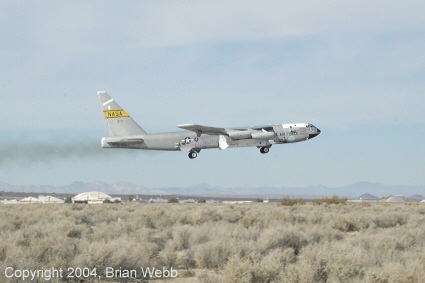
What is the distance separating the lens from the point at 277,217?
105 feet

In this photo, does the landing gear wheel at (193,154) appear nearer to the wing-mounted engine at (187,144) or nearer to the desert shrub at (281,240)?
the wing-mounted engine at (187,144)

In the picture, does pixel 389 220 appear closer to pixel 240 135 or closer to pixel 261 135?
pixel 261 135

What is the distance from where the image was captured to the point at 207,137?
45906 mm

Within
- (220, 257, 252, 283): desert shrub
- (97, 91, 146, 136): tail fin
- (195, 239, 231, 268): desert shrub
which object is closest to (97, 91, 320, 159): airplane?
(97, 91, 146, 136): tail fin

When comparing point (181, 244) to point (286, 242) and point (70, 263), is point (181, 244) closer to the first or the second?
Result: point (286, 242)

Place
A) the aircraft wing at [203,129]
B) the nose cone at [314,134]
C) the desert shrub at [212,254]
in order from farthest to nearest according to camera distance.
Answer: the nose cone at [314,134]
the aircraft wing at [203,129]
the desert shrub at [212,254]

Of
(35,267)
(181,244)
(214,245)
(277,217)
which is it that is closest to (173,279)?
(214,245)

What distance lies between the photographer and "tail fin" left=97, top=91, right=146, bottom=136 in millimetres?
50188

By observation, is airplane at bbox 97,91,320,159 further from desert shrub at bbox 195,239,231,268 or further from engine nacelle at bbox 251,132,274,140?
desert shrub at bbox 195,239,231,268

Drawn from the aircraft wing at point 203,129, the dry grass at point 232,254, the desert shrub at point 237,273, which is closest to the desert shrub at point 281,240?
the dry grass at point 232,254

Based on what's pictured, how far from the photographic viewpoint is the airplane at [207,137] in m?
43.9

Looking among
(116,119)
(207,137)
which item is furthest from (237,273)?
(116,119)

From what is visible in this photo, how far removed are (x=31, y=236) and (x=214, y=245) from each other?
6.84 metres

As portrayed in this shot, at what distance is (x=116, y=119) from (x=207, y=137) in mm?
10078
